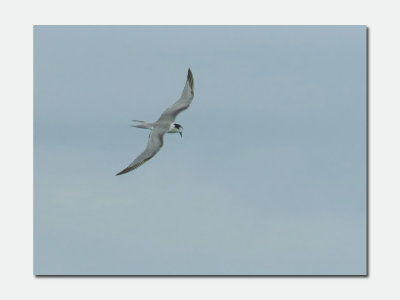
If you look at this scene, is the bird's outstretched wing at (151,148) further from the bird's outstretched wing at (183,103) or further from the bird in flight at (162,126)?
the bird's outstretched wing at (183,103)

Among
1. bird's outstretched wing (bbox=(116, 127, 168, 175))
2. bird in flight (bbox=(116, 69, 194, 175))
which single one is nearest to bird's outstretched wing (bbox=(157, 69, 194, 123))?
bird in flight (bbox=(116, 69, 194, 175))

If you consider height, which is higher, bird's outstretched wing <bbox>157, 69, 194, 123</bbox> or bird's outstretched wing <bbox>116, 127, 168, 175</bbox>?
bird's outstretched wing <bbox>157, 69, 194, 123</bbox>

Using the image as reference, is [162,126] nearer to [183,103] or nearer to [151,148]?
[183,103]

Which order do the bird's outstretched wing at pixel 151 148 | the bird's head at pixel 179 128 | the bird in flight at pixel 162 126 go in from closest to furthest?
the bird's outstretched wing at pixel 151 148, the bird in flight at pixel 162 126, the bird's head at pixel 179 128

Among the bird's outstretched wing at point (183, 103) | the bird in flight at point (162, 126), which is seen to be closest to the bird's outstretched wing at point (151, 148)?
the bird in flight at point (162, 126)

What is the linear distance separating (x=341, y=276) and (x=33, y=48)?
20.5ft

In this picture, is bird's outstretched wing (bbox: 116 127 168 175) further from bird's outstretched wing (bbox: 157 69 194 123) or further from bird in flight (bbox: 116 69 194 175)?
bird's outstretched wing (bbox: 157 69 194 123)

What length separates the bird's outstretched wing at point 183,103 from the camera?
14.1 metres

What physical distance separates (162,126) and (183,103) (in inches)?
31.8

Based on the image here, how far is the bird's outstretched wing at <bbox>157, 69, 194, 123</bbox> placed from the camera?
14.1m

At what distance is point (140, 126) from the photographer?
1350 centimetres

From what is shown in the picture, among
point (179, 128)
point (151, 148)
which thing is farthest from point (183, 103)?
point (151, 148)

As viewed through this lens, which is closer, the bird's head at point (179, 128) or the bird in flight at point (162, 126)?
the bird in flight at point (162, 126)
